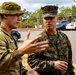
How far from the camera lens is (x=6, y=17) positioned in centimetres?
344

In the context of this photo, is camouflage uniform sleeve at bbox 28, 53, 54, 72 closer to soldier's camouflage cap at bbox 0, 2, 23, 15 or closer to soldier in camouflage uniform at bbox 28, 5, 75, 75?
soldier in camouflage uniform at bbox 28, 5, 75, 75

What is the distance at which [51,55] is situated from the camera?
4133 millimetres

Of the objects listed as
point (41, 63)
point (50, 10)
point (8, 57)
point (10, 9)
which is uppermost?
point (10, 9)

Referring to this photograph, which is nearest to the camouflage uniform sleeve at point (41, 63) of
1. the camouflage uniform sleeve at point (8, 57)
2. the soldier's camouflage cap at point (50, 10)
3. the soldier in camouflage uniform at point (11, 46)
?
the soldier in camouflage uniform at point (11, 46)

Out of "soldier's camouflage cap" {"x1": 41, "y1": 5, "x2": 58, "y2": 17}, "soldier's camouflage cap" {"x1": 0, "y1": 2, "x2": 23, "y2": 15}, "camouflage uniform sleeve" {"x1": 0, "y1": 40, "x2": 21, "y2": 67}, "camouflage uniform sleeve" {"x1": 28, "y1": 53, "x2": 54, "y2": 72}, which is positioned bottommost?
"camouflage uniform sleeve" {"x1": 28, "y1": 53, "x2": 54, "y2": 72}

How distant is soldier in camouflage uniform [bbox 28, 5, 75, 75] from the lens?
4066mm

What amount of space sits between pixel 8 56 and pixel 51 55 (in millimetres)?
1249

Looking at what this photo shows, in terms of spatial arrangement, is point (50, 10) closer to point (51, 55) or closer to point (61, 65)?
point (51, 55)

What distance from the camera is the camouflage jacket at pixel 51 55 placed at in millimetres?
4103

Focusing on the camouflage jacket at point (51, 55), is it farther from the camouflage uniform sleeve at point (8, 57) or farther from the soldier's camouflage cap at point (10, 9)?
the camouflage uniform sleeve at point (8, 57)

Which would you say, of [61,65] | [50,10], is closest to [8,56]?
[61,65]

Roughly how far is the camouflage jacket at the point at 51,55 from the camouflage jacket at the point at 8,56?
26.3 inches

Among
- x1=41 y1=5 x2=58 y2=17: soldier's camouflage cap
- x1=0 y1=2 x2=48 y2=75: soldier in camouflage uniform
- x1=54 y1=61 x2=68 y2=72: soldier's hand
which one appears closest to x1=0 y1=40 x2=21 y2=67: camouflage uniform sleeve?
x1=0 y1=2 x2=48 y2=75: soldier in camouflage uniform

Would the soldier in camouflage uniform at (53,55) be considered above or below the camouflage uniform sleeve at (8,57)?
below
